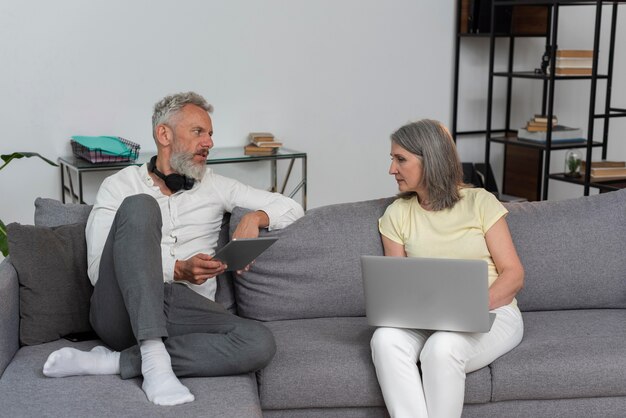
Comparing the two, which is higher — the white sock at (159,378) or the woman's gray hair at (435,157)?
the woman's gray hair at (435,157)

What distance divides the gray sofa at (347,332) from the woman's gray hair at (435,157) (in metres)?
0.28

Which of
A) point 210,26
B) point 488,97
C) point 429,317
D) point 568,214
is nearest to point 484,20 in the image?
point 488,97

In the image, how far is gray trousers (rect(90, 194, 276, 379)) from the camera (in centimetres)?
222

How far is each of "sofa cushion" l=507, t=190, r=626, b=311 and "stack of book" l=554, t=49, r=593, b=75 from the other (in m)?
1.81

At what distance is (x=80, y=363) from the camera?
2225mm

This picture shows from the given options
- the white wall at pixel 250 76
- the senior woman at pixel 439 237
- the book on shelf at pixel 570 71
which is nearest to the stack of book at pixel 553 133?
the book on shelf at pixel 570 71

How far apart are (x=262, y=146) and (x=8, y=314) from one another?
2.12 m

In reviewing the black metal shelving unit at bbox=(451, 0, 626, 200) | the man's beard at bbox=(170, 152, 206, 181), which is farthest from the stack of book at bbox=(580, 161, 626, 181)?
the man's beard at bbox=(170, 152, 206, 181)

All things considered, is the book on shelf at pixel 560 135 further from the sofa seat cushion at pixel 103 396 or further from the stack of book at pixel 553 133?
the sofa seat cushion at pixel 103 396

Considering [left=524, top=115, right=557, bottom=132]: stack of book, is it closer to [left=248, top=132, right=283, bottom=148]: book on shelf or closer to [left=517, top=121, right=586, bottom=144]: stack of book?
[left=517, top=121, right=586, bottom=144]: stack of book

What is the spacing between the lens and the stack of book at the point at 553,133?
15.0 feet

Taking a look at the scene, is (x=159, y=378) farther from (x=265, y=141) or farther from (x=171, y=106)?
(x=265, y=141)

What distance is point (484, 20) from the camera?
4934mm

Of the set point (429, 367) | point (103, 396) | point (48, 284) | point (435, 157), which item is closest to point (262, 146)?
point (435, 157)
